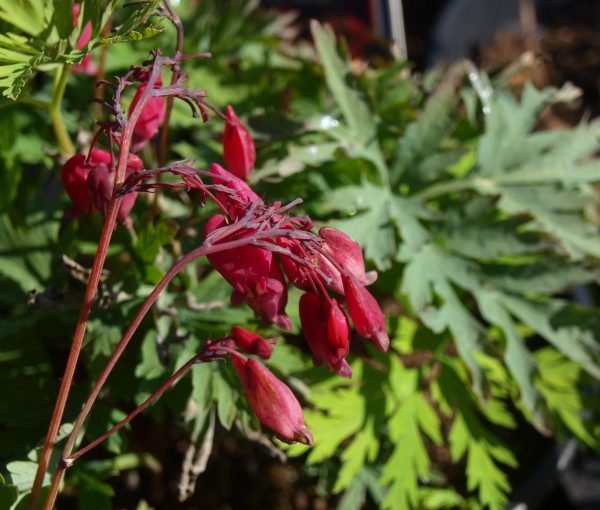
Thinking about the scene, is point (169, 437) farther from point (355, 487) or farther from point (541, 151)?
point (541, 151)

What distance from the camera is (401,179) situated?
1287 millimetres

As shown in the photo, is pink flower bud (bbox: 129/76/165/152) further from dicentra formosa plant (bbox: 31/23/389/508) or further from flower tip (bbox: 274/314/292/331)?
flower tip (bbox: 274/314/292/331)

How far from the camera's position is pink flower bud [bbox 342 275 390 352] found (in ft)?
2.49

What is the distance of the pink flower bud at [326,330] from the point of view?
755 millimetres

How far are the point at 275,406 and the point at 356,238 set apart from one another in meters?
0.46

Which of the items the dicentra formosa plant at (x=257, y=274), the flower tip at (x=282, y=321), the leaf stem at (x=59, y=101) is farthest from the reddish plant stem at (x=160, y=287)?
the leaf stem at (x=59, y=101)

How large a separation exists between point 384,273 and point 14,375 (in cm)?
65

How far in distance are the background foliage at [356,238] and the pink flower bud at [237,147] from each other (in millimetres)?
123

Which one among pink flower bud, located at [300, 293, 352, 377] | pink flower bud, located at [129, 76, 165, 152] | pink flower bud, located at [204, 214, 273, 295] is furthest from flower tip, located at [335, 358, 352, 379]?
pink flower bud, located at [129, 76, 165, 152]

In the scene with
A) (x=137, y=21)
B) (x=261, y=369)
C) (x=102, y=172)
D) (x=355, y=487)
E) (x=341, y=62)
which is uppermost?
(x=341, y=62)

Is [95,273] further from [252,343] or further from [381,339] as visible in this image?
[381,339]

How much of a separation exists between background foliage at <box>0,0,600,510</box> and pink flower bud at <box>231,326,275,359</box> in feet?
0.82

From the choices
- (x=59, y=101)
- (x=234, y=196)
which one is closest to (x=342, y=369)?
(x=234, y=196)

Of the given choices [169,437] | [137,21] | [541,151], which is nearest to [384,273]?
[541,151]
